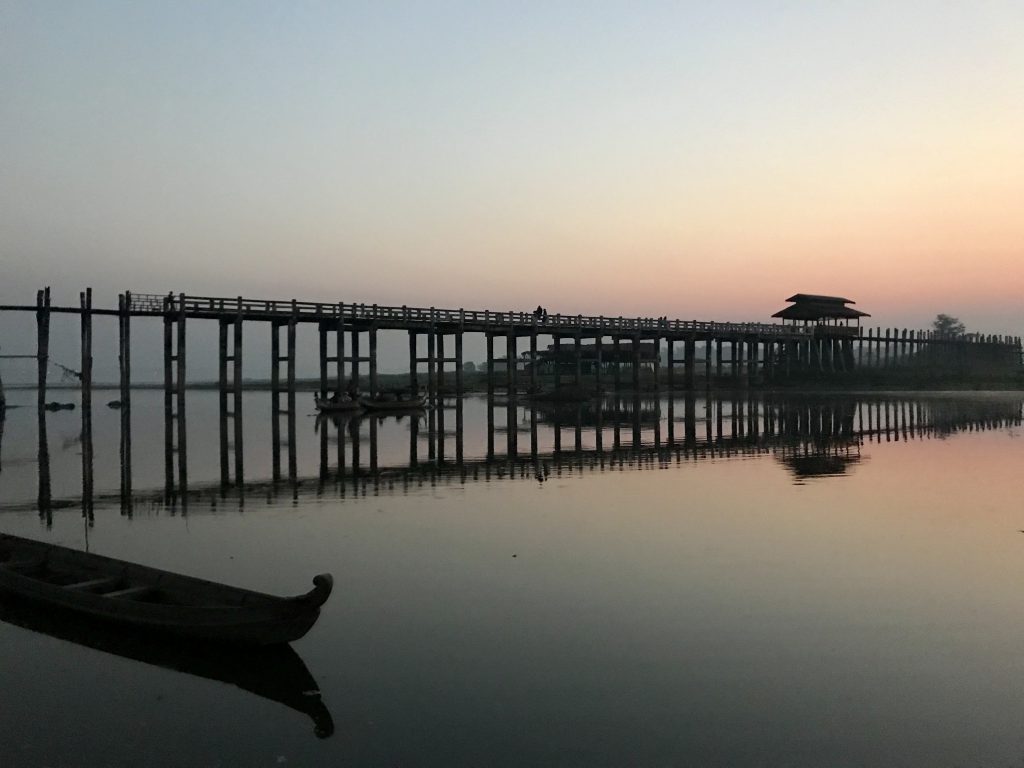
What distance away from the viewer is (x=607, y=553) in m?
12.7

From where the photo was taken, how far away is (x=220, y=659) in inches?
326

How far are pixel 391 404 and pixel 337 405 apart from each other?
10.7ft

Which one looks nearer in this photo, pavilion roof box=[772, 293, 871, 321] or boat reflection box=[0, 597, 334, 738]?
boat reflection box=[0, 597, 334, 738]

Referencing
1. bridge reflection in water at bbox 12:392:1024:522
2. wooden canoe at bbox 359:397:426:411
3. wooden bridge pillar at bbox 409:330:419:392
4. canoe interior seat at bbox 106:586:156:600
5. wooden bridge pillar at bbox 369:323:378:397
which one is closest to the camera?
canoe interior seat at bbox 106:586:156:600

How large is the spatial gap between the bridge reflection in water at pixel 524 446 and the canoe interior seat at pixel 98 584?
780 cm

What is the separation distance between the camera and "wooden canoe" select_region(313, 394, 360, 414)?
45719 millimetres

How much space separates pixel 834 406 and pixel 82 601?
1998 inches

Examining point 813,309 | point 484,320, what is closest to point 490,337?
point 484,320

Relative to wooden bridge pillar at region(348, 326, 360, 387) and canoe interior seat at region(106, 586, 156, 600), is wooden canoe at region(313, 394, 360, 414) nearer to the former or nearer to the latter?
wooden bridge pillar at region(348, 326, 360, 387)

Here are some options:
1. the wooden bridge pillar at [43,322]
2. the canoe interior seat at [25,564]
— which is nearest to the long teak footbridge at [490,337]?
the wooden bridge pillar at [43,322]

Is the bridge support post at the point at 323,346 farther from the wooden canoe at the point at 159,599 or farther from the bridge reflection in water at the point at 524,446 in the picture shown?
the wooden canoe at the point at 159,599

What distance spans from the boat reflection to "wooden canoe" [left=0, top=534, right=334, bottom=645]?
0.56 feet

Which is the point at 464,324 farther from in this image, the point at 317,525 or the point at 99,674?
the point at 99,674

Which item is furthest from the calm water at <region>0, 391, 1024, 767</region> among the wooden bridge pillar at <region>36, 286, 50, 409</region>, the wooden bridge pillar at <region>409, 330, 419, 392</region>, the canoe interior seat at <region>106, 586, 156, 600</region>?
the wooden bridge pillar at <region>409, 330, 419, 392</region>
